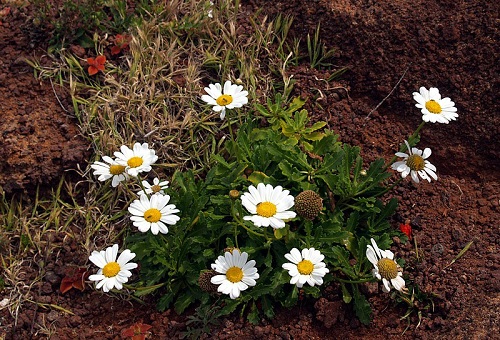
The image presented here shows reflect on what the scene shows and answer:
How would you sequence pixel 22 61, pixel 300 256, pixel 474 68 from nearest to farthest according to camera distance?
pixel 300 256
pixel 474 68
pixel 22 61

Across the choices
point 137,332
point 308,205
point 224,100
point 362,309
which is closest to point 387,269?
point 362,309

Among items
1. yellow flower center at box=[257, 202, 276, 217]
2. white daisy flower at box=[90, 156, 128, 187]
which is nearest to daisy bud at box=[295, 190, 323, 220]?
yellow flower center at box=[257, 202, 276, 217]

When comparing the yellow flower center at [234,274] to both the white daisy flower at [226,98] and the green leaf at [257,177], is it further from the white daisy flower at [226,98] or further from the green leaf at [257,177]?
the white daisy flower at [226,98]

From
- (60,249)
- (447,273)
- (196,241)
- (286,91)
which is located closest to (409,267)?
(447,273)

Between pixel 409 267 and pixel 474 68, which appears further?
pixel 474 68

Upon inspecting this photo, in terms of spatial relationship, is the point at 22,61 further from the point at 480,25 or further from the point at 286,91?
the point at 480,25

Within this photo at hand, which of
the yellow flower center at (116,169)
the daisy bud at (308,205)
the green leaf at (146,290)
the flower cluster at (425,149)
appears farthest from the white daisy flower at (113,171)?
the flower cluster at (425,149)
